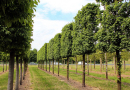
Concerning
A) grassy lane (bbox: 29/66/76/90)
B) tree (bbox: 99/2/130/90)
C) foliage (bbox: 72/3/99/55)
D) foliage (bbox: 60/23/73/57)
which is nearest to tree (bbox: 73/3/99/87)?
foliage (bbox: 72/3/99/55)

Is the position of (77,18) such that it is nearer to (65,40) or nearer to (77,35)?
(77,35)

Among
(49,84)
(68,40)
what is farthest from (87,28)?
(49,84)

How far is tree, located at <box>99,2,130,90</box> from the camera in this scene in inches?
316

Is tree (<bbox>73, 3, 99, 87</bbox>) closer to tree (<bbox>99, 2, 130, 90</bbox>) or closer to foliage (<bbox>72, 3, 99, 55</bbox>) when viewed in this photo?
foliage (<bbox>72, 3, 99, 55</bbox>)

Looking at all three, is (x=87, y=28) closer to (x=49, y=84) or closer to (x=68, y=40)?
(x=68, y=40)

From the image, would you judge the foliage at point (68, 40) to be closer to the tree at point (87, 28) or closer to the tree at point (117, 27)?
the tree at point (87, 28)

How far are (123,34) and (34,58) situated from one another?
4494 inches

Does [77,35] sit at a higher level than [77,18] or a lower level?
lower

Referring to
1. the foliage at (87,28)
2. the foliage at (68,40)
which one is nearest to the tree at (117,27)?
the foliage at (87,28)

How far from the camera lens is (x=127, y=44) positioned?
7.95 metres

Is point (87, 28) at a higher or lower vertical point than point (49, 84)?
higher

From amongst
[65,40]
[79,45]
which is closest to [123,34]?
[79,45]

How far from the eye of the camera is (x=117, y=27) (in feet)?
28.1

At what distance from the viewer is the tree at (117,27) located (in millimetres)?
8023
